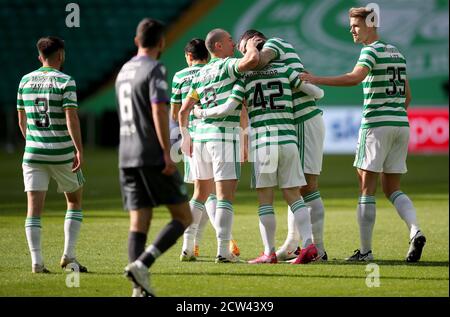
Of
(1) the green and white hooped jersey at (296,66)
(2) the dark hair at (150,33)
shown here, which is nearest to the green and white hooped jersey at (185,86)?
(1) the green and white hooped jersey at (296,66)

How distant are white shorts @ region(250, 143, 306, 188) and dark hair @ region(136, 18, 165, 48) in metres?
2.06

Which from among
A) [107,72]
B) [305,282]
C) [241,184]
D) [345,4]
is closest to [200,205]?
[305,282]

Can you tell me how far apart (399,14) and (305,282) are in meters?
24.5

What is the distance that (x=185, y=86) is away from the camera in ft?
31.9

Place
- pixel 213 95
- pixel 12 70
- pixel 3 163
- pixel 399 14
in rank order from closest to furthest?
pixel 213 95, pixel 3 163, pixel 399 14, pixel 12 70

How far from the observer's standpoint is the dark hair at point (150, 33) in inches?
281

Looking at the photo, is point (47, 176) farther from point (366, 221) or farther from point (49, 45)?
point (366, 221)

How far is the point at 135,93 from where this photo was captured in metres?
7.11

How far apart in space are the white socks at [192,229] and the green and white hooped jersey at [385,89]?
1773 millimetres

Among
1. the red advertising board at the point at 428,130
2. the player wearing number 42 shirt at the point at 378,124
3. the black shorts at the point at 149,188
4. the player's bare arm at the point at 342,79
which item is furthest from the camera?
the red advertising board at the point at 428,130

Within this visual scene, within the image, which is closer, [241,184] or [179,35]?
[241,184]

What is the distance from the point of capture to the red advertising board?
26781mm

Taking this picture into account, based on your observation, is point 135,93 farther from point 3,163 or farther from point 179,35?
point 179,35

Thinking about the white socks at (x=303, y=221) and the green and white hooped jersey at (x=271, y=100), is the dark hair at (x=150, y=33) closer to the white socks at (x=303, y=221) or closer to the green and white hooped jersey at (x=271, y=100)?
the green and white hooped jersey at (x=271, y=100)
